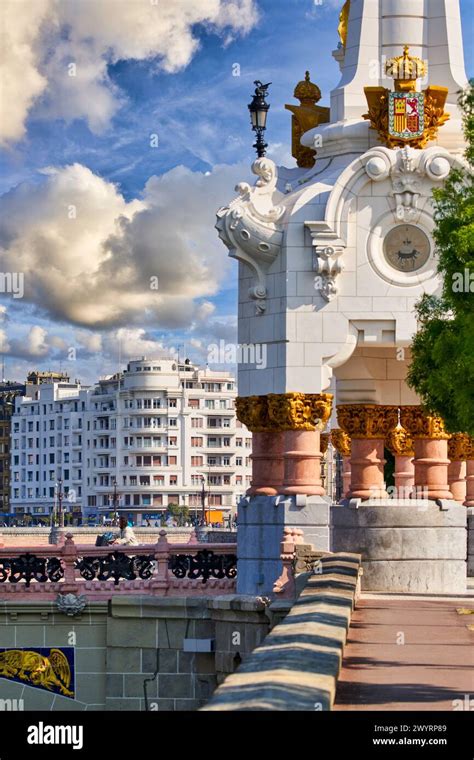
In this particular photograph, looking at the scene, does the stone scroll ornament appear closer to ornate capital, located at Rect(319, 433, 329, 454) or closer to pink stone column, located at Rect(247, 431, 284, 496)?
pink stone column, located at Rect(247, 431, 284, 496)

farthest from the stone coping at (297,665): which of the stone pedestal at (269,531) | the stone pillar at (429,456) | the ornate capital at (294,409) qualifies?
the stone pillar at (429,456)

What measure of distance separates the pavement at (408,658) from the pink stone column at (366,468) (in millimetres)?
5113

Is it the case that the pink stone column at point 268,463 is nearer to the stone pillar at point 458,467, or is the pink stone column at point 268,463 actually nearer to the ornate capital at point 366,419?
the ornate capital at point 366,419

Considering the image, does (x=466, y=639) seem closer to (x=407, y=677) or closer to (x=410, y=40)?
(x=407, y=677)

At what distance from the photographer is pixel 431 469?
28.2m

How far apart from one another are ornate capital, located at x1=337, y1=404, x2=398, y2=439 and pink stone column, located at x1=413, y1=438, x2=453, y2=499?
0.89 m

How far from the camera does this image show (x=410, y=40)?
2725 cm

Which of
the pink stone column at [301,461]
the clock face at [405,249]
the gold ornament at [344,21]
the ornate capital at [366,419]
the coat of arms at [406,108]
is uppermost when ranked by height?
the gold ornament at [344,21]

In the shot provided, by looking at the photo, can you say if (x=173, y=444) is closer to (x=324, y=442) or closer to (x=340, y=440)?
(x=340, y=440)

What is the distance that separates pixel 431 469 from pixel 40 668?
674cm

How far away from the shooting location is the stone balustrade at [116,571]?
2594 centimetres

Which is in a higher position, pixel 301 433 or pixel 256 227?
pixel 256 227

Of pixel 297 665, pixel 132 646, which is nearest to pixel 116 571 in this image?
pixel 132 646

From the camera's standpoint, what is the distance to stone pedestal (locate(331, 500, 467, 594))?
27.0m
